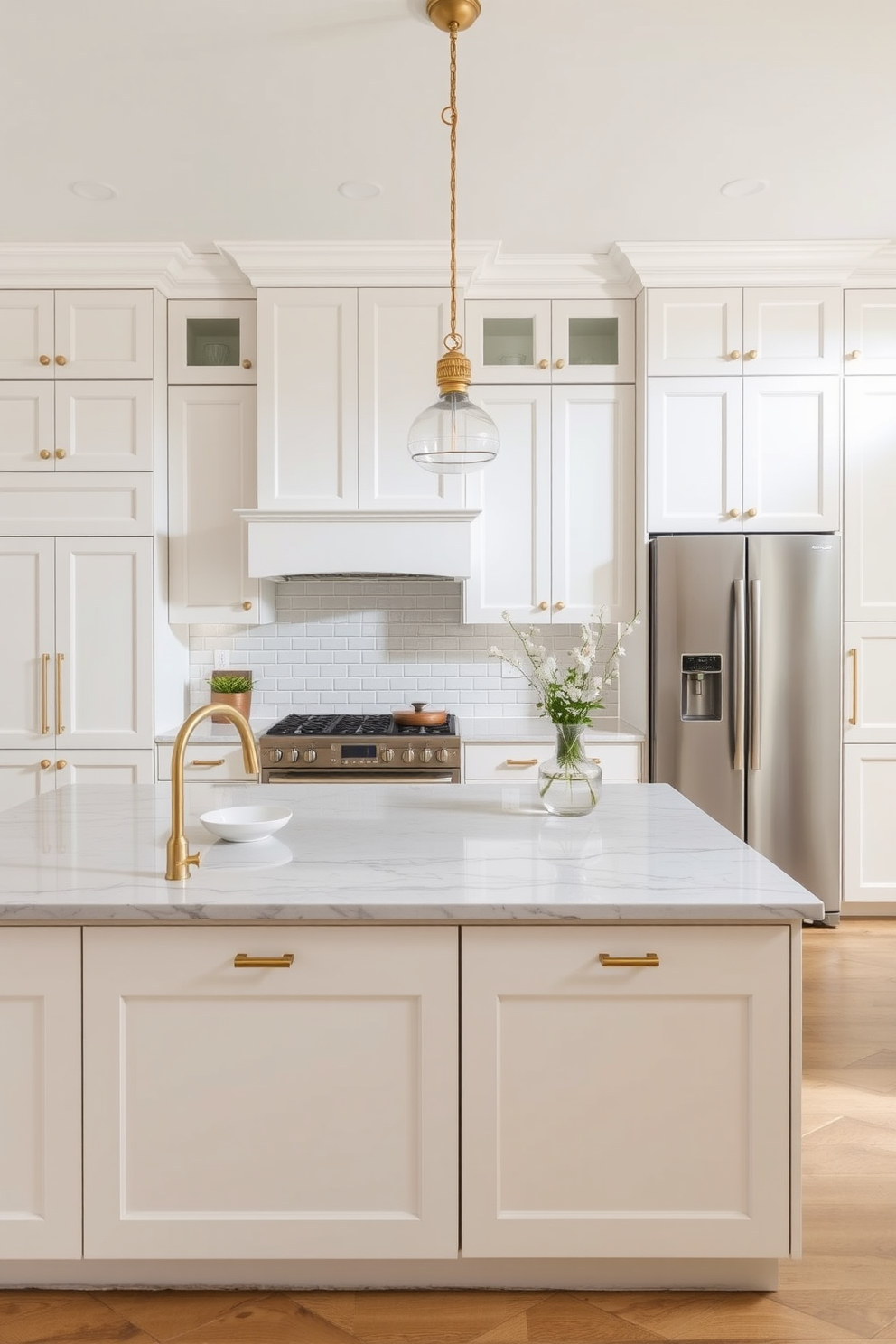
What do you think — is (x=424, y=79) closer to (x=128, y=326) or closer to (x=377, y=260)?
(x=377, y=260)

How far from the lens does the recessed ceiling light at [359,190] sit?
335 centimetres

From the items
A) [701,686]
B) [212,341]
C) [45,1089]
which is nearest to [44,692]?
[212,341]

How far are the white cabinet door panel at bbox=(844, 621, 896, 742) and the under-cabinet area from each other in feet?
8.90

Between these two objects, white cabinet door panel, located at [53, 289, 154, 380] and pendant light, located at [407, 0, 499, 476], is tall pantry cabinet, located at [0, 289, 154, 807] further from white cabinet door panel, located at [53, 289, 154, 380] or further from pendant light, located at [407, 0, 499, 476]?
pendant light, located at [407, 0, 499, 476]

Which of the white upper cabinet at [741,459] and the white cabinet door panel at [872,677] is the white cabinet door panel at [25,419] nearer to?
the white upper cabinet at [741,459]

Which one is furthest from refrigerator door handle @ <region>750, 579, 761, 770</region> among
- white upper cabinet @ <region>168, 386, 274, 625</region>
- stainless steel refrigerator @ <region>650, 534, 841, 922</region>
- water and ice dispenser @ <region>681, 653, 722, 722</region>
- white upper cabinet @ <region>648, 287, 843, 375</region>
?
white upper cabinet @ <region>168, 386, 274, 625</region>

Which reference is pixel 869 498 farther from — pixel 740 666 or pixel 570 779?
pixel 570 779

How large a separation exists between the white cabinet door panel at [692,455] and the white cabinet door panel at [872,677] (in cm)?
75

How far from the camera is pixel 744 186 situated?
133 inches

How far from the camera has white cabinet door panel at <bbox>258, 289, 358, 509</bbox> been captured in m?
3.96

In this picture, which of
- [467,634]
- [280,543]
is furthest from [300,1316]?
[467,634]

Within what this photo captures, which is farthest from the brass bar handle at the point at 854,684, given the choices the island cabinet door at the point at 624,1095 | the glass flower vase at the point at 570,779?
the island cabinet door at the point at 624,1095

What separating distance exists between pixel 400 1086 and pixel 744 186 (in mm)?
3304

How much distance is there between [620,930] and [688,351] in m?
3.08
